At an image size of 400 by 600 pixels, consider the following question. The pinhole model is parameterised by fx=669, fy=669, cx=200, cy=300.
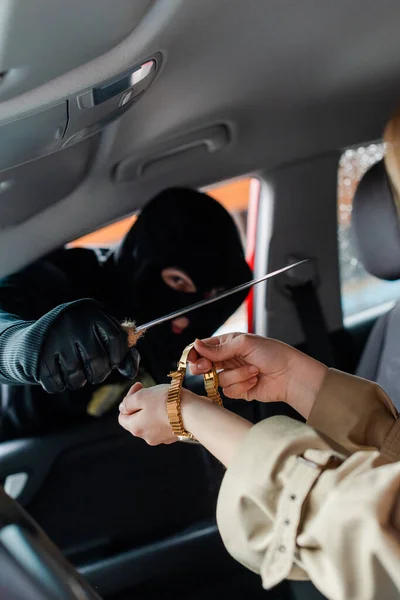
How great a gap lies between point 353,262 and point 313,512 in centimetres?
88

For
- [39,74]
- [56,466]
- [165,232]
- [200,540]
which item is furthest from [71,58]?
[200,540]

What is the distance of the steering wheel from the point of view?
78cm

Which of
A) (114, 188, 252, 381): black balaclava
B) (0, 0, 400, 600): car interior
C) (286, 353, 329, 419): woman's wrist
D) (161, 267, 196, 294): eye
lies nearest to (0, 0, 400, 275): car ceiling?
(0, 0, 400, 600): car interior

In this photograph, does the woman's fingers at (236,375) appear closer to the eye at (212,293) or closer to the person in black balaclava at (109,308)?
the person in black balaclava at (109,308)

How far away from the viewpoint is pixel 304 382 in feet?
3.21

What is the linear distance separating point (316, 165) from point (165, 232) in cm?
45

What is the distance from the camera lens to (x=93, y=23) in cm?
80

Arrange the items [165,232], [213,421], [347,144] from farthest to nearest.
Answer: [347,144] → [165,232] → [213,421]

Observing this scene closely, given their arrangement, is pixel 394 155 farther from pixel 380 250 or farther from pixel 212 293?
pixel 212 293

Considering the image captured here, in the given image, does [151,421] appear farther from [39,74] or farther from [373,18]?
[373,18]

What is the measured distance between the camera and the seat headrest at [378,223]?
1.22m

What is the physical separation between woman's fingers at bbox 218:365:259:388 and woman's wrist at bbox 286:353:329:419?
0.06 meters

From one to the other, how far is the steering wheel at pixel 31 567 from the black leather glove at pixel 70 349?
0.61 ft

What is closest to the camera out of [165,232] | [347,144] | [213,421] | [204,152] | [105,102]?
[213,421]
